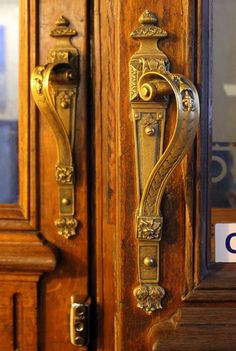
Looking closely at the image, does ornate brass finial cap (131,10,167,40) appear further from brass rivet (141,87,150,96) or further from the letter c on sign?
the letter c on sign

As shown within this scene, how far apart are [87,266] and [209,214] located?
152mm

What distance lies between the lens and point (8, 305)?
0.57 metres

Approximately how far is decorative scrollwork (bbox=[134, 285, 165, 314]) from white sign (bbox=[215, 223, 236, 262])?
0.07 m

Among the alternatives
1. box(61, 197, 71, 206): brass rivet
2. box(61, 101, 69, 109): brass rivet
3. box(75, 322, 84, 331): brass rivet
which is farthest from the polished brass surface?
box(61, 101, 69, 109): brass rivet

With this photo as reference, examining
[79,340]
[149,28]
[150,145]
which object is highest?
[149,28]

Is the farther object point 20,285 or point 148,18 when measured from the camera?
point 20,285

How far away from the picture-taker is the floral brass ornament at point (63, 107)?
517mm

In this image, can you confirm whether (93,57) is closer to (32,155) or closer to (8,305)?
(32,155)

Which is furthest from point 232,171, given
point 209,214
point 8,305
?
point 8,305

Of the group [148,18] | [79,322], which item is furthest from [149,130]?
[79,322]

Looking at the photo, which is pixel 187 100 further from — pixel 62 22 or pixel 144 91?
pixel 62 22

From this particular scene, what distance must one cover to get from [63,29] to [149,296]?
0.29 metres

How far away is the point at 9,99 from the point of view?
56 centimetres

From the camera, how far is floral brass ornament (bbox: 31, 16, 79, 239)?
517 mm
